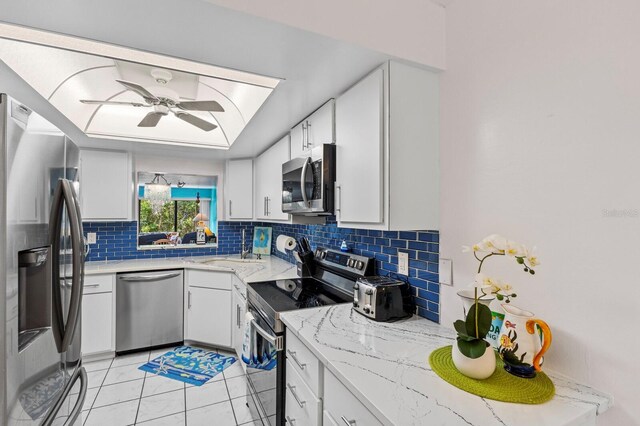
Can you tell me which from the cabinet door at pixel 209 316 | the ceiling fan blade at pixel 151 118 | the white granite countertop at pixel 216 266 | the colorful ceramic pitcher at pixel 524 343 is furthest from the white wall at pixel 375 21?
the cabinet door at pixel 209 316

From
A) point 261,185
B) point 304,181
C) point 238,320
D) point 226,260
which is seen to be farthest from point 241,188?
point 304,181

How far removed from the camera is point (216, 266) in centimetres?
315

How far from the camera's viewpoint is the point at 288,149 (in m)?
2.50

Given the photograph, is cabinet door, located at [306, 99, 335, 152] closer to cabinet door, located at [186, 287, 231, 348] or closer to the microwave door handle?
the microwave door handle

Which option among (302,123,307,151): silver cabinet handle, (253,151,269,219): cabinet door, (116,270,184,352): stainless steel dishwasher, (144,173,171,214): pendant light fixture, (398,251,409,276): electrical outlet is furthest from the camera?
(144,173,171,214): pendant light fixture

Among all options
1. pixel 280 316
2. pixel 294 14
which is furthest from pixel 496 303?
pixel 294 14

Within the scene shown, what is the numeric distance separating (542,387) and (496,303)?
0.34 meters

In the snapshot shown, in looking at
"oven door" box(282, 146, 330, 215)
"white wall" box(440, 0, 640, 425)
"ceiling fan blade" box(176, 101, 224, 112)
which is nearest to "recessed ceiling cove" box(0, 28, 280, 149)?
"ceiling fan blade" box(176, 101, 224, 112)

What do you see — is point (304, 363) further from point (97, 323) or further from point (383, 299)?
point (97, 323)

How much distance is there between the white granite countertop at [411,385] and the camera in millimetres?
809

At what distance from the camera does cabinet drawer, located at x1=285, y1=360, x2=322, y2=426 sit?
4.02 feet

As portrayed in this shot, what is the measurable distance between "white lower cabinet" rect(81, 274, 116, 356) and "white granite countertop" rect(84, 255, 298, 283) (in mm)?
110

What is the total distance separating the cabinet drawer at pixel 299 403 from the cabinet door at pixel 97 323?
2.34 metres

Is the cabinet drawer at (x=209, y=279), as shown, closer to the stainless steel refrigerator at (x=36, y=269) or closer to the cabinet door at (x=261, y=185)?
the cabinet door at (x=261, y=185)
